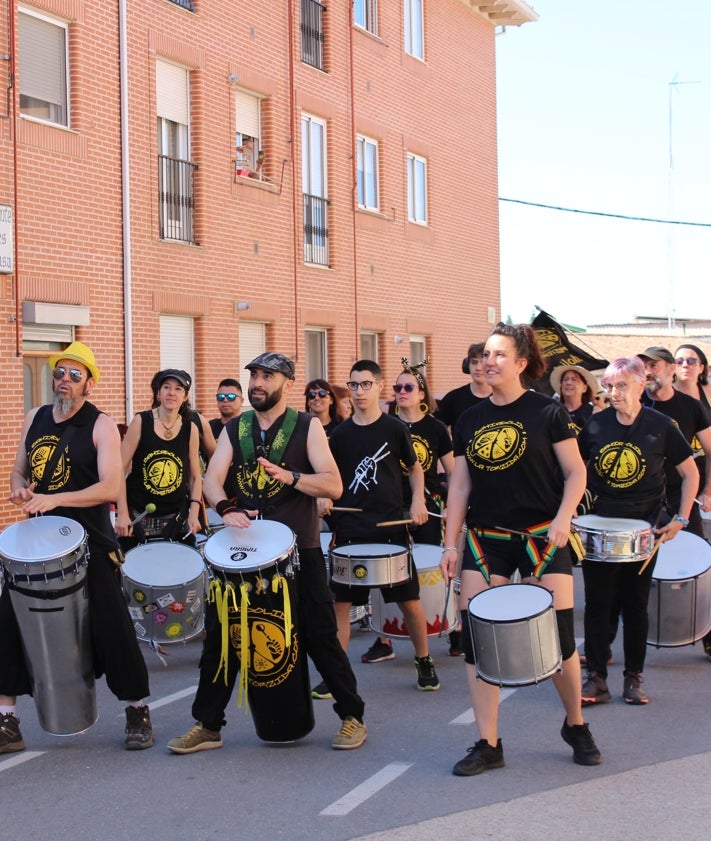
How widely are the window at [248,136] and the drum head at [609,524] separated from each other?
39.0 ft

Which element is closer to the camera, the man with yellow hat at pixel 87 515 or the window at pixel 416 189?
the man with yellow hat at pixel 87 515

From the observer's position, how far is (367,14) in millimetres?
21844

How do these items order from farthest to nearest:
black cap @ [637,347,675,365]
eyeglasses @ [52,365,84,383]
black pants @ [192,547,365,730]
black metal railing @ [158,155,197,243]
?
black metal railing @ [158,155,197,243] < black cap @ [637,347,675,365] < eyeglasses @ [52,365,84,383] < black pants @ [192,547,365,730]

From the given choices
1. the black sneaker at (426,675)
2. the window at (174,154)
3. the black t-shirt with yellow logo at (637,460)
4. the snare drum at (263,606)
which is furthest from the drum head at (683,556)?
the window at (174,154)

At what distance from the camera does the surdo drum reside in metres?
5.95

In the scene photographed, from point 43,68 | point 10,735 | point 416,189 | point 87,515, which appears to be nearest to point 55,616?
point 87,515

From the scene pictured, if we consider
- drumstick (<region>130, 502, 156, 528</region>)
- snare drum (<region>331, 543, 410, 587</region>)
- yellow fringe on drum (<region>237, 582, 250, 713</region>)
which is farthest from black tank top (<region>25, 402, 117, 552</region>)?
drumstick (<region>130, 502, 156, 528</region>)

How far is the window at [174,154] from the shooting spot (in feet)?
54.3

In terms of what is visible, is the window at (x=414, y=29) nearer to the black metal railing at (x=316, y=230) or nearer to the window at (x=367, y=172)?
the window at (x=367, y=172)

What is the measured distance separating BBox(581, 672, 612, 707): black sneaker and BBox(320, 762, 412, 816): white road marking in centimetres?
159

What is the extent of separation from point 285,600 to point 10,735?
1.62m

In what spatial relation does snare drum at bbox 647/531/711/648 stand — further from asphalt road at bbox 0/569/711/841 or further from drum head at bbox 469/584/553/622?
drum head at bbox 469/584/553/622

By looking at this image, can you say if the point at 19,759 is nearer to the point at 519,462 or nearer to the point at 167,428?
the point at 519,462

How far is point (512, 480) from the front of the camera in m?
5.84
